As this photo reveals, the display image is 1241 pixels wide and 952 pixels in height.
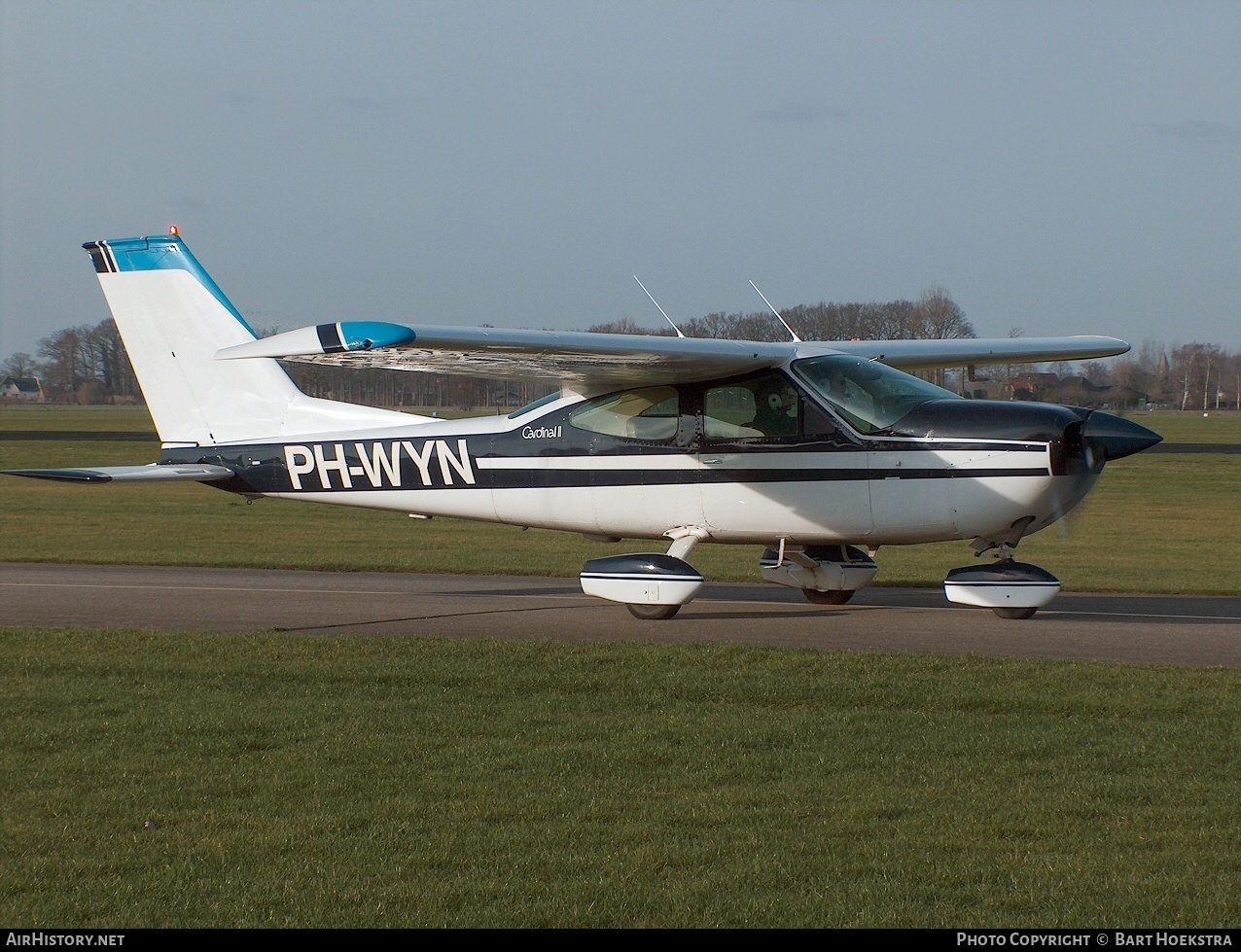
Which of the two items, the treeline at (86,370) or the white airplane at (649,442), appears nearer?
the white airplane at (649,442)

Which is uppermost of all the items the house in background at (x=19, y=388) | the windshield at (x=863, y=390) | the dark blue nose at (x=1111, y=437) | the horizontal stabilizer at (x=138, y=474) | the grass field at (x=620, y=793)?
the windshield at (x=863, y=390)

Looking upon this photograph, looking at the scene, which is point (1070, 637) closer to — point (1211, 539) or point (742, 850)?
point (742, 850)

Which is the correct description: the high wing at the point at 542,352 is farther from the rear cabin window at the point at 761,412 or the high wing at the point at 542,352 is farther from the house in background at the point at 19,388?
the house in background at the point at 19,388

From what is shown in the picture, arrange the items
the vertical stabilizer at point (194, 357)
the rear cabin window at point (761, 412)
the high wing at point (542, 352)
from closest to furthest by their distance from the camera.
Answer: the high wing at point (542, 352), the rear cabin window at point (761, 412), the vertical stabilizer at point (194, 357)

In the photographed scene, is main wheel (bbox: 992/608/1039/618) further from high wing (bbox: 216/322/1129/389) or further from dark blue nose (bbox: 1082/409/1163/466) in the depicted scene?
high wing (bbox: 216/322/1129/389)

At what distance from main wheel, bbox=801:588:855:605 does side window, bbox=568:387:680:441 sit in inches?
92.4

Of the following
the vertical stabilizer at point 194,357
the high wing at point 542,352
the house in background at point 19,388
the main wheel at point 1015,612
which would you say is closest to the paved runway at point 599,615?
the main wheel at point 1015,612

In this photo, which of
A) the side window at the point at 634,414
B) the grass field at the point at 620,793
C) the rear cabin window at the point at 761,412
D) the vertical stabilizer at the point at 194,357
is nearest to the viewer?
the grass field at the point at 620,793

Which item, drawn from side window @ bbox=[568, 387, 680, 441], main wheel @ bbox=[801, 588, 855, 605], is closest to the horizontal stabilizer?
side window @ bbox=[568, 387, 680, 441]

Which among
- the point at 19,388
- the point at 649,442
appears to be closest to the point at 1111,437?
the point at 649,442

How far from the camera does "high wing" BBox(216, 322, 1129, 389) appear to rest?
30.3 ft

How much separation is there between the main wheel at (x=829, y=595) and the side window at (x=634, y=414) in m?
2.35

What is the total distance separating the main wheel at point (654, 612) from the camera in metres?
12.1

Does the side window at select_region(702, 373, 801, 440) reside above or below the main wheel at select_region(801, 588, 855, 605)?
above
